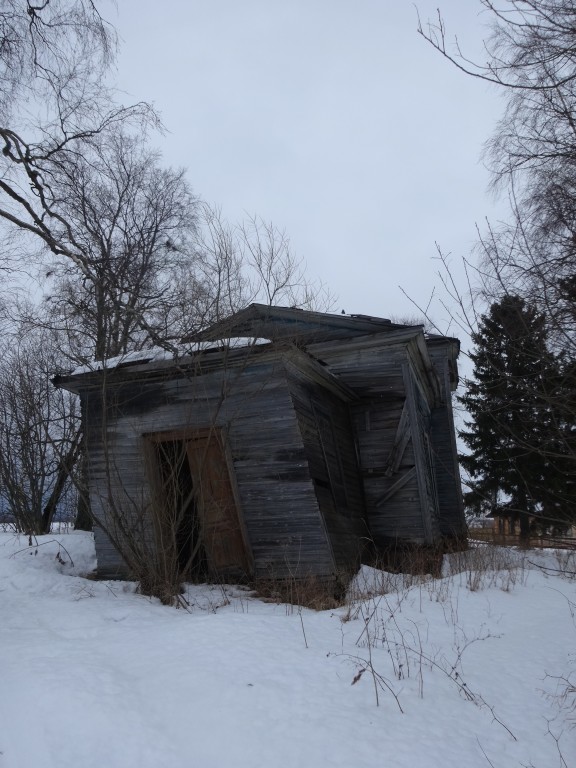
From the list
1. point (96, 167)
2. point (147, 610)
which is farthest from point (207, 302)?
point (147, 610)

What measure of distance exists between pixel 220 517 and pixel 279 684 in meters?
4.61

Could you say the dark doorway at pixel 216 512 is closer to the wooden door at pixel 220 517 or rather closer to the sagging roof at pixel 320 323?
the wooden door at pixel 220 517

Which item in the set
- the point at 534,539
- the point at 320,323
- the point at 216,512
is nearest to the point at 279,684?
the point at 534,539

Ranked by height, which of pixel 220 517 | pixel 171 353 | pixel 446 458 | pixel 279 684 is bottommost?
pixel 279 684

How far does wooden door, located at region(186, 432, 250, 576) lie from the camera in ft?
27.4

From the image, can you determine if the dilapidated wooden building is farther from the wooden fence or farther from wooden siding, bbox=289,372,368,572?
the wooden fence

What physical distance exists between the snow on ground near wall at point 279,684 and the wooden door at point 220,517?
1672 mm

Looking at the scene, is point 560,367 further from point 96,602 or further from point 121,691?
point 96,602

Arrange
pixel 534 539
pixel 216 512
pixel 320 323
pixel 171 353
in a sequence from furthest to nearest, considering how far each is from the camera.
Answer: pixel 320 323 < pixel 216 512 < pixel 171 353 < pixel 534 539

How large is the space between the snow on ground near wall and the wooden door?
5.49ft

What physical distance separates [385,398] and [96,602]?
657 centimetres

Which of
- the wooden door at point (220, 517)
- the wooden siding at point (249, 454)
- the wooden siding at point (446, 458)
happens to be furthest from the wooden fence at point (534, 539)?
the wooden door at point (220, 517)

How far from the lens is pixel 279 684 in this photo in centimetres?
401

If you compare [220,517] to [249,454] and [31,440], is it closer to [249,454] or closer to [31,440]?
[249,454]
